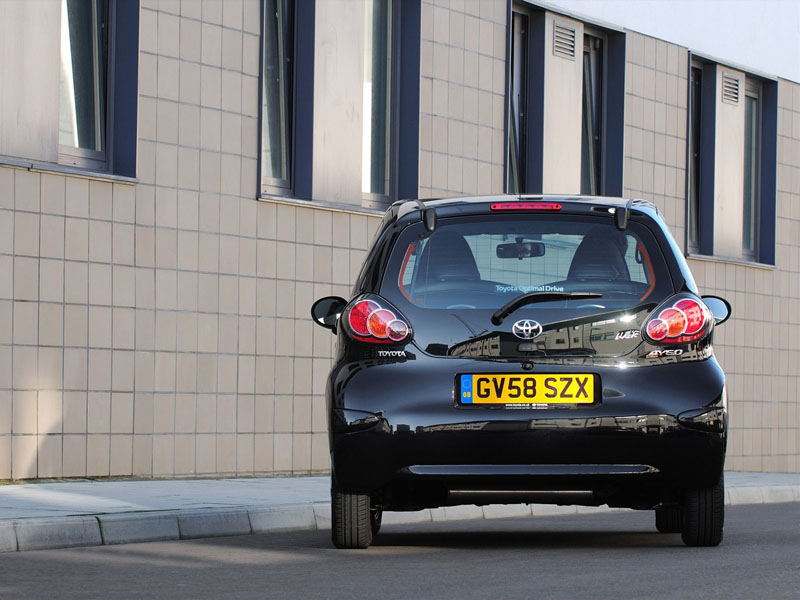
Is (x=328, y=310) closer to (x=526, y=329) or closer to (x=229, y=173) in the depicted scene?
(x=526, y=329)

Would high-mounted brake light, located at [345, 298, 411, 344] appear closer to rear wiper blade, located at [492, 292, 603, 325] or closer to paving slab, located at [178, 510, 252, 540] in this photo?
rear wiper blade, located at [492, 292, 603, 325]

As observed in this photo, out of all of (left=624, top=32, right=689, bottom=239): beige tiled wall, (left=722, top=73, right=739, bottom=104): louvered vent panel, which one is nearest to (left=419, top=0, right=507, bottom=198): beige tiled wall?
(left=624, top=32, right=689, bottom=239): beige tiled wall

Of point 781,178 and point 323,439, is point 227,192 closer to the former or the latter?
point 323,439

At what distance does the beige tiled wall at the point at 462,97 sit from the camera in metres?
16.1

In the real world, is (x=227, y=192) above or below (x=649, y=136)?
below

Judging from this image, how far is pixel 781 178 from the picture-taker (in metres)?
21.6

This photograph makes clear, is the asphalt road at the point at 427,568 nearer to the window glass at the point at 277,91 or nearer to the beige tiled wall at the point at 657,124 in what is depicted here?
the window glass at the point at 277,91

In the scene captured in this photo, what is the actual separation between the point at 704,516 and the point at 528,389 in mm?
1237

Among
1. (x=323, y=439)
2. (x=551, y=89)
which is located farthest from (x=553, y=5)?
(x=323, y=439)

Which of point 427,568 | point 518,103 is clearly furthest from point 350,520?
point 518,103

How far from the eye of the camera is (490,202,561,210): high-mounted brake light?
7.68 meters

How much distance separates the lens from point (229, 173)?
1406cm

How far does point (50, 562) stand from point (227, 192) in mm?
7010

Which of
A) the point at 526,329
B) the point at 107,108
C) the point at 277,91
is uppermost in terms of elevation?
the point at 277,91
